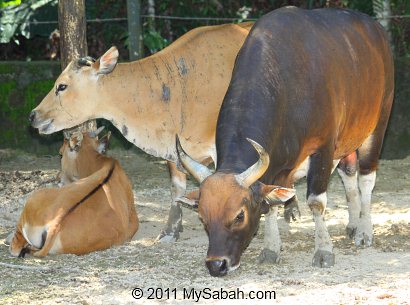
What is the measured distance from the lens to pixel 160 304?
Result: 6.36 meters

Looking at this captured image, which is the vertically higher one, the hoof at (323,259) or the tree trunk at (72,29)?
the tree trunk at (72,29)

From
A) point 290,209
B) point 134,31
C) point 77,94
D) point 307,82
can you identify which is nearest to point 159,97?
point 77,94

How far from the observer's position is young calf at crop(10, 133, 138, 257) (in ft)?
25.1

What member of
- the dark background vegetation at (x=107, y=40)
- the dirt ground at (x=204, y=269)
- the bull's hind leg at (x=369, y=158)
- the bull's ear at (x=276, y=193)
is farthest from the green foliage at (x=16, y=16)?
the bull's ear at (x=276, y=193)

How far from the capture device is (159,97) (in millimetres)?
8633

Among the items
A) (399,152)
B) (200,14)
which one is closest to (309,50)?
Answer: (399,152)

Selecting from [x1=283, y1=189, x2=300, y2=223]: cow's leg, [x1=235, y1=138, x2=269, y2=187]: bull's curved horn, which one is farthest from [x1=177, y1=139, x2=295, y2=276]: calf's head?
[x1=283, y1=189, x2=300, y2=223]: cow's leg

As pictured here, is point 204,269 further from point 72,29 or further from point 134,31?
point 134,31

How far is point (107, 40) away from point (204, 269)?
24.0ft

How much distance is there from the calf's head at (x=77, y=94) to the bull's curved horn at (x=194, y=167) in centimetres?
215

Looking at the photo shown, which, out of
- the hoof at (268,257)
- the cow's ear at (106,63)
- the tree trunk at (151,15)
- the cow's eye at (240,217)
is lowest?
the hoof at (268,257)

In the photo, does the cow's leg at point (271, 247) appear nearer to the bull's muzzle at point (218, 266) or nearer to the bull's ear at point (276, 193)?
the bull's ear at point (276, 193)

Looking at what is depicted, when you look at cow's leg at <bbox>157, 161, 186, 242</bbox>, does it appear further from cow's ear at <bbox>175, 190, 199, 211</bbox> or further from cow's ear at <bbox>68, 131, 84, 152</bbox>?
cow's ear at <bbox>175, 190, 199, 211</bbox>

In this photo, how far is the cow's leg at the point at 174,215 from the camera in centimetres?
853
